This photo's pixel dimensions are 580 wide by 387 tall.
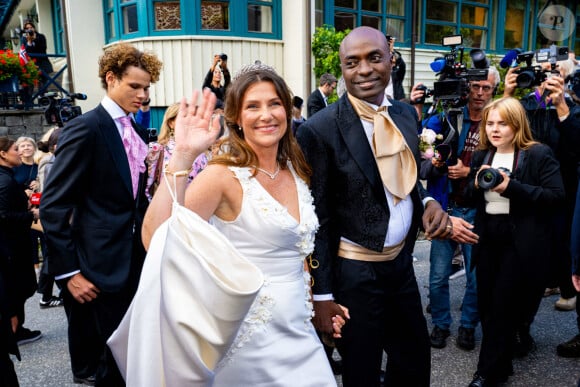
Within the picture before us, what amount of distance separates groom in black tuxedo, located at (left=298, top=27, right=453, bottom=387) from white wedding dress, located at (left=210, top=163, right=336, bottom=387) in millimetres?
248

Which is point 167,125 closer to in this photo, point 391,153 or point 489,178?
point 391,153

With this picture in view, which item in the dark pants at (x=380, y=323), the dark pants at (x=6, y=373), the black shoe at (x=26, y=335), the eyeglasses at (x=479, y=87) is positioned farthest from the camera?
the black shoe at (x=26, y=335)

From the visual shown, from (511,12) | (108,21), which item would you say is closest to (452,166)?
(108,21)

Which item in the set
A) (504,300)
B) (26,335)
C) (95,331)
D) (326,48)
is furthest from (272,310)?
(326,48)

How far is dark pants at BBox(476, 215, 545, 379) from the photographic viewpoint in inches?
128

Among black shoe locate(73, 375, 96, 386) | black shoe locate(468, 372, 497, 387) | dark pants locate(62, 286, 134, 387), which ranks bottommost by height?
black shoe locate(73, 375, 96, 386)

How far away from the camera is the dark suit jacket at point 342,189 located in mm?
2354

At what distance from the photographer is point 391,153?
94.0 inches

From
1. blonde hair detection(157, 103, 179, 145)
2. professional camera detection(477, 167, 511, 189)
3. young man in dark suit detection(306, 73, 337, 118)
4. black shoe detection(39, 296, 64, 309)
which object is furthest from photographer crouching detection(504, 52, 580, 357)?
black shoe detection(39, 296, 64, 309)

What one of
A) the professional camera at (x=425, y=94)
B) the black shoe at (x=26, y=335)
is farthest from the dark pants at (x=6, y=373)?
the professional camera at (x=425, y=94)

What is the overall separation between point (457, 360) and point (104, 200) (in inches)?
114

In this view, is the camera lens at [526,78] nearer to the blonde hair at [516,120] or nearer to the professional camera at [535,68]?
the professional camera at [535,68]

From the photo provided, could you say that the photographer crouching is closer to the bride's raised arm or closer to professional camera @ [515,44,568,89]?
professional camera @ [515,44,568,89]

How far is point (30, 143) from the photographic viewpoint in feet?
19.4
